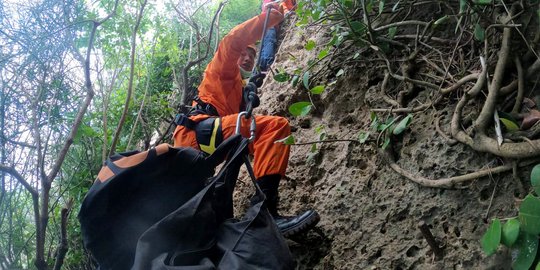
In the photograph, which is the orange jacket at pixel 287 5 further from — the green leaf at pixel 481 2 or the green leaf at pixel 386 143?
the green leaf at pixel 481 2

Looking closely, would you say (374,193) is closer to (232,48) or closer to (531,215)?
(531,215)

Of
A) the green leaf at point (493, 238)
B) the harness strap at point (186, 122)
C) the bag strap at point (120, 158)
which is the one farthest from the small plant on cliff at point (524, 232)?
the harness strap at point (186, 122)

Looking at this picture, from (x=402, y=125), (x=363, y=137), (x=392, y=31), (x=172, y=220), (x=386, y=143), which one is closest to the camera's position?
(x=172, y=220)

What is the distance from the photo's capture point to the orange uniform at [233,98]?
2973mm

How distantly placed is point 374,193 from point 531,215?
104cm

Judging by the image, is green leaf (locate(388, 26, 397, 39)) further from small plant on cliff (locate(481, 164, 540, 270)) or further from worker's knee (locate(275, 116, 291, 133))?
small plant on cliff (locate(481, 164, 540, 270))

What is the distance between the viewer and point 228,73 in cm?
363

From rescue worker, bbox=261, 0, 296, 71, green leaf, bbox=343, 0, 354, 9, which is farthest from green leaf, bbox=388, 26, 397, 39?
rescue worker, bbox=261, 0, 296, 71

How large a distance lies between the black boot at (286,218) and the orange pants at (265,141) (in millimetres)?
49

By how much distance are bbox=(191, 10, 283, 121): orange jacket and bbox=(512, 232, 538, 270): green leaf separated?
2.33m

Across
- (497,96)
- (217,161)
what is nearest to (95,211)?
(217,161)

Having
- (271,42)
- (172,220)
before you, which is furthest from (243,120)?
(271,42)

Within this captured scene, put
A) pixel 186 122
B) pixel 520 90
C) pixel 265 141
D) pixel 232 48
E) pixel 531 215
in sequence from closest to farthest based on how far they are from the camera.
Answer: pixel 531 215 → pixel 520 90 → pixel 265 141 → pixel 186 122 → pixel 232 48

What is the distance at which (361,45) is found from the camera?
312 cm
